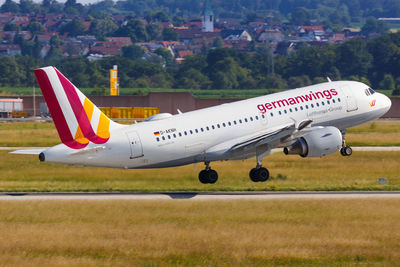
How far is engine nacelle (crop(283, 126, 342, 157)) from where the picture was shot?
164ft

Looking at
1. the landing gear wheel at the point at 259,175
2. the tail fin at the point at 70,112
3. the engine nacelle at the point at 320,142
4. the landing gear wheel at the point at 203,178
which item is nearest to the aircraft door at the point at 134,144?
the tail fin at the point at 70,112

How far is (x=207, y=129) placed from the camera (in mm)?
50094

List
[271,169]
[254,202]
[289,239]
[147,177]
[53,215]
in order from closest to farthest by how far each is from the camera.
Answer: [289,239], [53,215], [254,202], [147,177], [271,169]

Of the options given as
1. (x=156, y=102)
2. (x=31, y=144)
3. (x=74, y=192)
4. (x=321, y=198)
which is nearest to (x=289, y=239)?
(x=321, y=198)

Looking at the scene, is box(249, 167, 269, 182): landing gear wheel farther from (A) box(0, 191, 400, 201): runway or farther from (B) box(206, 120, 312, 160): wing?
(A) box(0, 191, 400, 201): runway

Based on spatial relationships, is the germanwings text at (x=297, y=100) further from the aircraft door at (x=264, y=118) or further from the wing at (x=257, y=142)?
the wing at (x=257, y=142)

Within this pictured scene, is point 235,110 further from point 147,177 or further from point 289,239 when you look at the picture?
point 289,239

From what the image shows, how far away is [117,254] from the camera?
32.7 meters

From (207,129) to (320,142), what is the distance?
22.8ft

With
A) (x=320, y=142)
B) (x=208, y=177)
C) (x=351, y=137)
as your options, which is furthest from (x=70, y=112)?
(x=351, y=137)

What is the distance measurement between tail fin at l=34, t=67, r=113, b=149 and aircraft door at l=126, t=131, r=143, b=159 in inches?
55.2

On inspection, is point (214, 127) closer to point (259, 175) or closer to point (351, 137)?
point (259, 175)

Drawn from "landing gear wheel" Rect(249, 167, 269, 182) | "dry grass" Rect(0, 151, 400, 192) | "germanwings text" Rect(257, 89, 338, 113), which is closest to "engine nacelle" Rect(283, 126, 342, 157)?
"dry grass" Rect(0, 151, 400, 192)

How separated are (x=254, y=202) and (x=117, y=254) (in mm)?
13456
